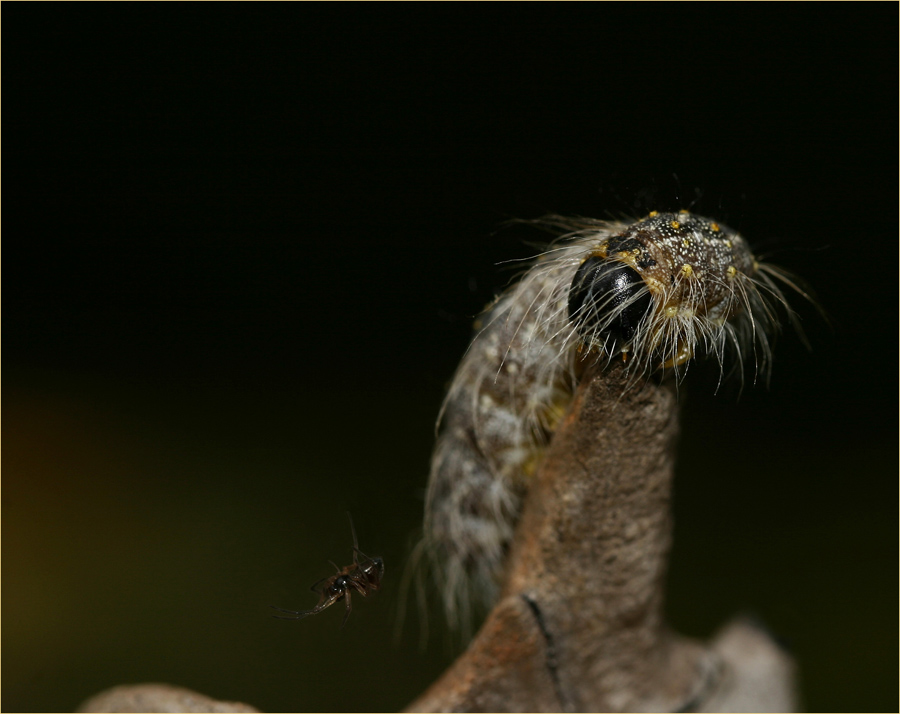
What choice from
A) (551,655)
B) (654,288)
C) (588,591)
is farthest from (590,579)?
(654,288)

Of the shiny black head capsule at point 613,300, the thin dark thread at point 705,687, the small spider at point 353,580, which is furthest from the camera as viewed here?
the thin dark thread at point 705,687

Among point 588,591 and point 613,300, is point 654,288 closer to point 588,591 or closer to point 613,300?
point 613,300

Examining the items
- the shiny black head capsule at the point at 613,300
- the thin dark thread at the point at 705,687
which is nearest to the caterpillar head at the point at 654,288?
the shiny black head capsule at the point at 613,300

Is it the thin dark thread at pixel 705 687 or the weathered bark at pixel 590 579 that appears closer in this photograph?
the weathered bark at pixel 590 579

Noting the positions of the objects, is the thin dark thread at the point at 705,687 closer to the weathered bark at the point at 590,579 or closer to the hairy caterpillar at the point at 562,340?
the weathered bark at the point at 590,579

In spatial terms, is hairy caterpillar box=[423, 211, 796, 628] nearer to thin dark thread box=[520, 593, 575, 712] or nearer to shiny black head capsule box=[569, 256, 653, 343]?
shiny black head capsule box=[569, 256, 653, 343]

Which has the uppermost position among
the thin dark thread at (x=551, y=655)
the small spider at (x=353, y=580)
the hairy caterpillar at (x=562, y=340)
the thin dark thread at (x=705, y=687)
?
the hairy caterpillar at (x=562, y=340)

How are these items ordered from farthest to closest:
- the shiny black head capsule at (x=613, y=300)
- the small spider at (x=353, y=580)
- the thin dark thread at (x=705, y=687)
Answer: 1. the thin dark thread at (x=705, y=687)
2. the small spider at (x=353, y=580)
3. the shiny black head capsule at (x=613, y=300)
